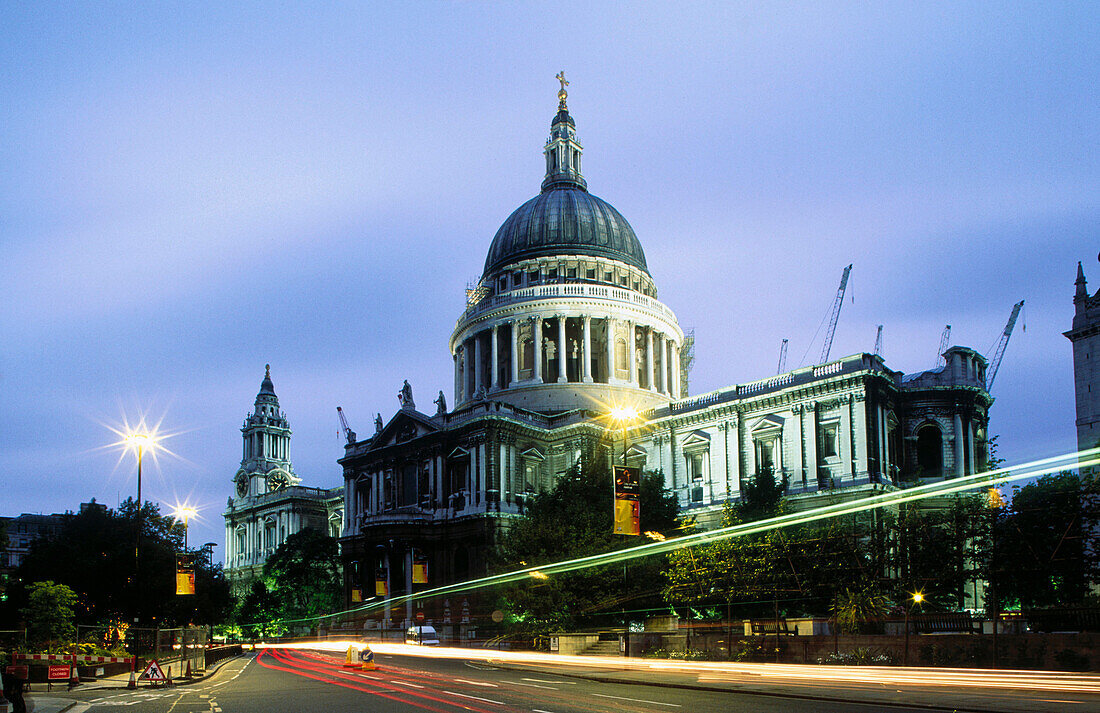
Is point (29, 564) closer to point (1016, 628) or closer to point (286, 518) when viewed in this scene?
point (286, 518)

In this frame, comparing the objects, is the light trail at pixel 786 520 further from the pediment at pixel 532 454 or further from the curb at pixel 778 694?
the pediment at pixel 532 454

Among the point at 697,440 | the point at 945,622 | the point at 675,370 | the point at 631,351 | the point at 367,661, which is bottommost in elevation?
the point at 367,661

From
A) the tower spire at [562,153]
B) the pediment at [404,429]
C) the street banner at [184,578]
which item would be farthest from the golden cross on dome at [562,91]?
the street banner at [184,578]

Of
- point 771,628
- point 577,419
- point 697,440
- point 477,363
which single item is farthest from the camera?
point 477,363

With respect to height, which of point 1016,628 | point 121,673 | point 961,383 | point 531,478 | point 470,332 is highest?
point 470,332

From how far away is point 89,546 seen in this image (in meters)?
71.7

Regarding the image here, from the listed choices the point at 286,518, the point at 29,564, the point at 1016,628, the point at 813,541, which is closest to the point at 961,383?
the point at 813,541

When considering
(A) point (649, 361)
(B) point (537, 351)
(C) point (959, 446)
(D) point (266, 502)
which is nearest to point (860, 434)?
(C) point (959, 446)

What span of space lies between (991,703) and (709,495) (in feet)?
185

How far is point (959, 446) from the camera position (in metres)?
72.5

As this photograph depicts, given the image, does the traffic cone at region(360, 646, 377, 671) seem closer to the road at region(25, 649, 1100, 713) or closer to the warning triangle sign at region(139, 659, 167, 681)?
the road at region(25, 649, 1100, 713)

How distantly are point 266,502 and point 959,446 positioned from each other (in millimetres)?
90759

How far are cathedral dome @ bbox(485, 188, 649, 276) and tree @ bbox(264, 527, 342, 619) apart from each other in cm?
3429

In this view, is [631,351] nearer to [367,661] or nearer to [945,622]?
[367,661]
